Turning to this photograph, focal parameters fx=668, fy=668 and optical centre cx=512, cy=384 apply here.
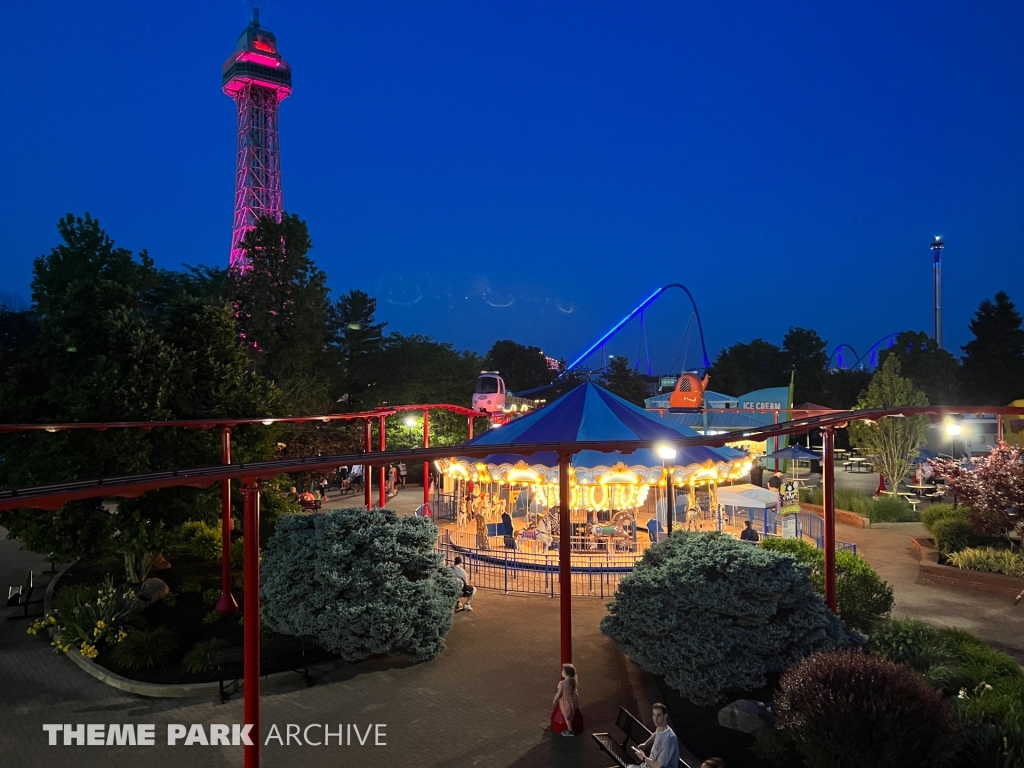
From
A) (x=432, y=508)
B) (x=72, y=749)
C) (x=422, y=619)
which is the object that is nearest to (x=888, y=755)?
(x=422, y=619)

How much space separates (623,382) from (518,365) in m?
26.9

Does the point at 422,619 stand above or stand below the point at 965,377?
below

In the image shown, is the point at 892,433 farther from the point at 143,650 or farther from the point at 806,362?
the point at 806,362

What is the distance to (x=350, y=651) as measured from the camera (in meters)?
10.0

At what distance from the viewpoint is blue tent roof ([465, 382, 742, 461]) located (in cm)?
1729

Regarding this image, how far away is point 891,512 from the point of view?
22.8m

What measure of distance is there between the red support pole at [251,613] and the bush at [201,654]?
4.36m

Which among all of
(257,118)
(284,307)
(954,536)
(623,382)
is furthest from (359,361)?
(257,118)

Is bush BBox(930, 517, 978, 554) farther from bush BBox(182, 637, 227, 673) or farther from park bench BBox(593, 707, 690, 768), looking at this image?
bush BBox(182, 637, 227, 673)

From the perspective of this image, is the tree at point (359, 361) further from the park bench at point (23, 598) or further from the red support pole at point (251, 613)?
the red support pole at point (251, 613)

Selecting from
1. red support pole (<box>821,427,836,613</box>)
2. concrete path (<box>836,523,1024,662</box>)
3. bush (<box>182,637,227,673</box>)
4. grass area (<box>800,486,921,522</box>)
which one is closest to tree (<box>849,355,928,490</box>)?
grass area (<box>800,486,921,522</box>)

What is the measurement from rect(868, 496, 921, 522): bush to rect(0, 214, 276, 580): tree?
2005 cm

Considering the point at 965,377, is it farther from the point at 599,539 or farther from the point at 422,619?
the point at 422,619

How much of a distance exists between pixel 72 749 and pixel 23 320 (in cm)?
5162
